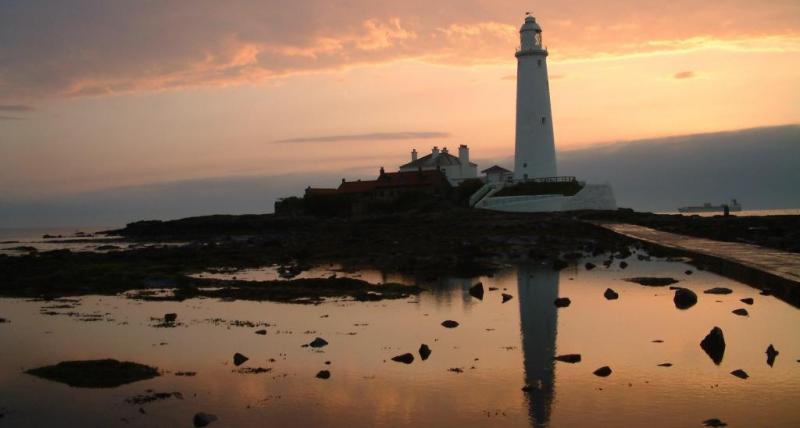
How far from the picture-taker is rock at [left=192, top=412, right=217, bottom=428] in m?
10.5

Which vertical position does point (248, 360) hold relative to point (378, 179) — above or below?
below

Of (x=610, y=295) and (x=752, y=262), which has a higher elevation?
(x=752, y=262)

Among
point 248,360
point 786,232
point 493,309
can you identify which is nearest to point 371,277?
point 493,309

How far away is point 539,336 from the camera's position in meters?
16.2

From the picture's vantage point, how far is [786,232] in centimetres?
4328

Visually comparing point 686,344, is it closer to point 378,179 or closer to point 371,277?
point 371,277

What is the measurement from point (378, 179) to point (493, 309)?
199 ft

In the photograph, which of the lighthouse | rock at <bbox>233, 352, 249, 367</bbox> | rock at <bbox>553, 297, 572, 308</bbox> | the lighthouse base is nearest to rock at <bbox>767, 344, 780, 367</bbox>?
rock at <bbox>553, 297, 572, 308</bbox>

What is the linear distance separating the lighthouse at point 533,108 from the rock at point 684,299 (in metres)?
50.2

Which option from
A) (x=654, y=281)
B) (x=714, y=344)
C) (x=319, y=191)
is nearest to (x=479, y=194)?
(x=319, y=191)

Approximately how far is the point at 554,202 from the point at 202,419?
56906mm

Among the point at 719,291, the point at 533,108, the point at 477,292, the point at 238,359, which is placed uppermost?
the point at 533,108

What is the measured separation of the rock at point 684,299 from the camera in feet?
64.6

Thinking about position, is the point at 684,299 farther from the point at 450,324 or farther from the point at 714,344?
the point at 450,324
